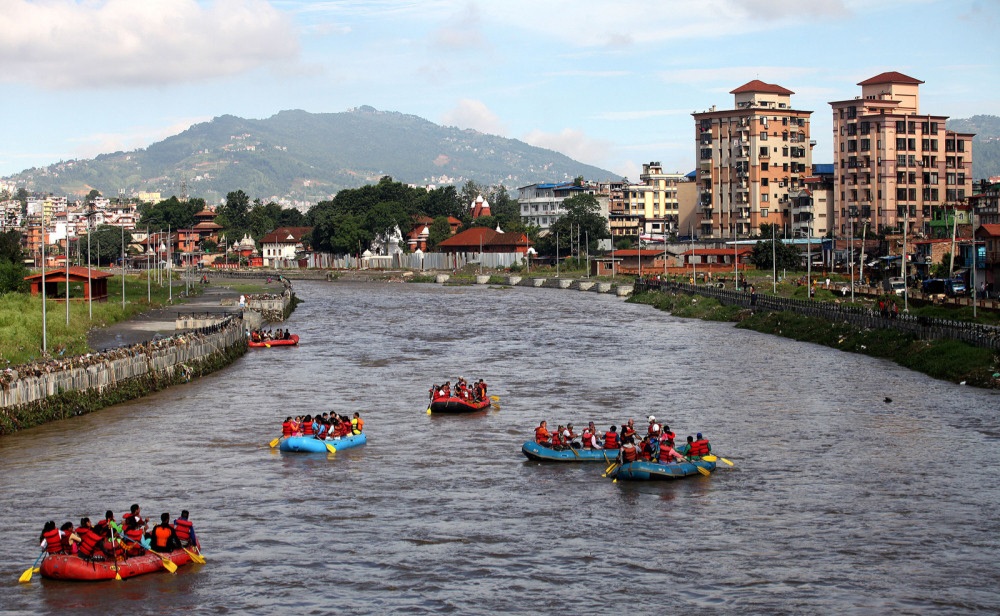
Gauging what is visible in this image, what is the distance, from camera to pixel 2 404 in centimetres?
4600

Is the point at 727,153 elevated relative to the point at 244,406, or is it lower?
elevated

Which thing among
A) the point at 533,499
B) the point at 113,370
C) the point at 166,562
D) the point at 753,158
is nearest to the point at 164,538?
the point at 166,562

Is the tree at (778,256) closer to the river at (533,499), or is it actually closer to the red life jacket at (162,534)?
the river at (533,499)

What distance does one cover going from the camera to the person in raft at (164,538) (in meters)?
30.5

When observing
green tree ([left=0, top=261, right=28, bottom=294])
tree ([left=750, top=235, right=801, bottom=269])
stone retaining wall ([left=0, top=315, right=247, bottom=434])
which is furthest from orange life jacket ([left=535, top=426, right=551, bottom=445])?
tree ([left=750, top=235, right=801, bottom=269])

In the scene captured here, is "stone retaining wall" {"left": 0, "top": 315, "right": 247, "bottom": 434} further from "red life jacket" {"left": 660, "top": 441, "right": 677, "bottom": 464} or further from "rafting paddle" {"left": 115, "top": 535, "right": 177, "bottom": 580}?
"red life jacket" {"left": 660, "top": 441, "right": 677, "bottom": 464}

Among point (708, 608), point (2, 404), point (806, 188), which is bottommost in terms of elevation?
point (708, 608)

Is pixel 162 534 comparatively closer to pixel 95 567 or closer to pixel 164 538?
pixel 164 538

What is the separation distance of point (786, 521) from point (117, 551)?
63.9ft

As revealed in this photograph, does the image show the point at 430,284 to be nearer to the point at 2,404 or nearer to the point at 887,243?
the point at 887,243

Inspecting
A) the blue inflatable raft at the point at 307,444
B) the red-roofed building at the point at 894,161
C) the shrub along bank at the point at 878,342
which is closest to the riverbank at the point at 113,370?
the blue inflatable raft at the point at 307,444

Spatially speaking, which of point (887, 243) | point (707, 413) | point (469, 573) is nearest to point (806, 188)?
point (887, 243)

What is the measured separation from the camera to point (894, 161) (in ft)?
516

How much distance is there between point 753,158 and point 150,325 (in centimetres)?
10912
